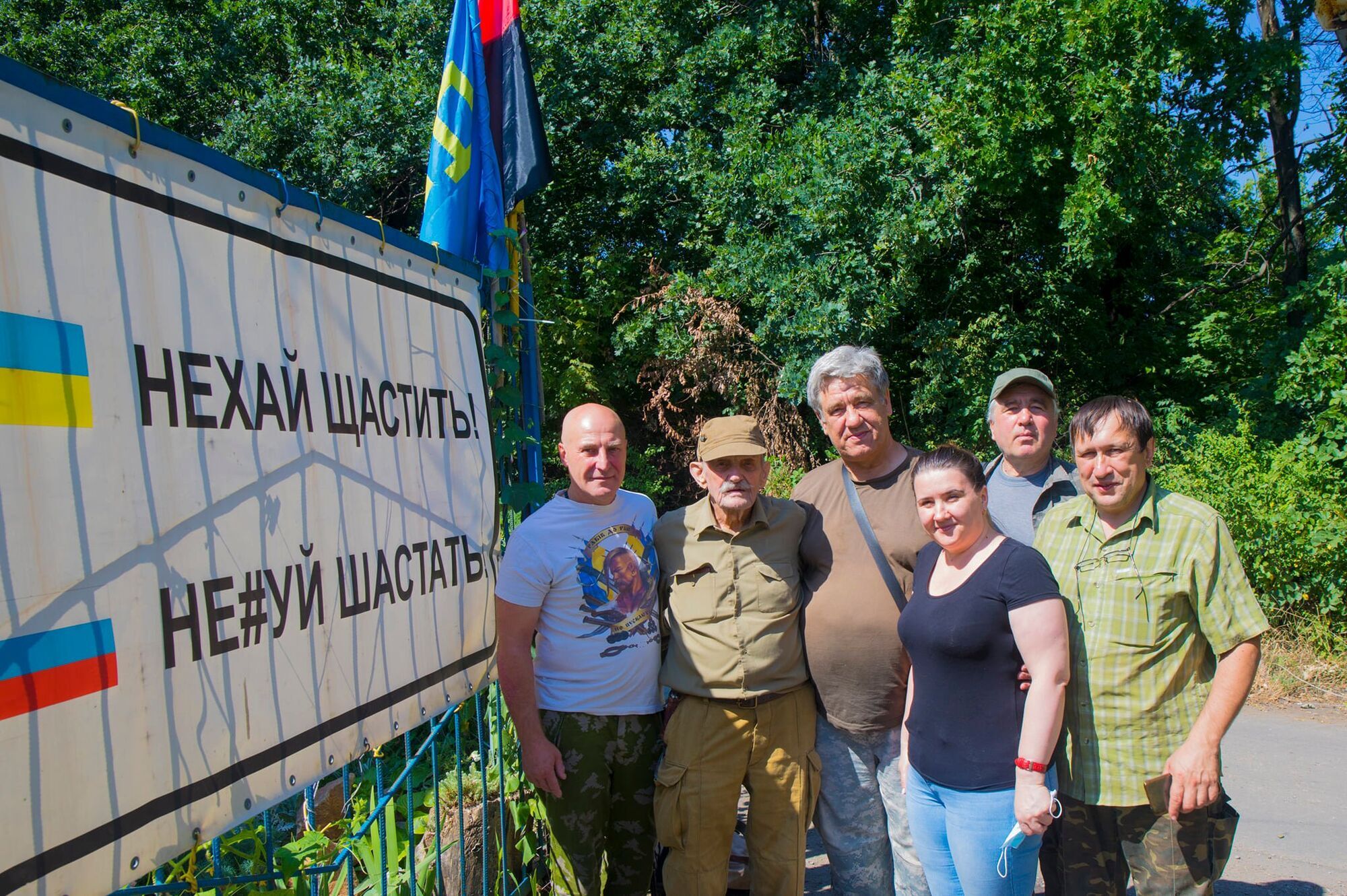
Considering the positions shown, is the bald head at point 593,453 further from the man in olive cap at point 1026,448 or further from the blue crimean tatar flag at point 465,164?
the man in olive cap at point 1026,448

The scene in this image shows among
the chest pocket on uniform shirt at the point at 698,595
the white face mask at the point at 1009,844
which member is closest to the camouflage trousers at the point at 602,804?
the chest pocket on uniform shirt at the point at 698,595

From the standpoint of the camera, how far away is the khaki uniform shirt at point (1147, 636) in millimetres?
2195

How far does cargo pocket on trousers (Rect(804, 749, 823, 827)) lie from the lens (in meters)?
2.68

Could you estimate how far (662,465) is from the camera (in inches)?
454

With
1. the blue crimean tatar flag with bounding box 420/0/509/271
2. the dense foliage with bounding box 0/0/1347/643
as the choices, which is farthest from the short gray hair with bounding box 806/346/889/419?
the dense foliage with bounding box 0/0/1347/643

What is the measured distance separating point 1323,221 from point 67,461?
11.8m

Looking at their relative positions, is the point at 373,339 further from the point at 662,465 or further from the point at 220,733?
the point at 662,465

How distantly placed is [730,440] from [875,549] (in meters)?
0.53

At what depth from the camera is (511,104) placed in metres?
3.27

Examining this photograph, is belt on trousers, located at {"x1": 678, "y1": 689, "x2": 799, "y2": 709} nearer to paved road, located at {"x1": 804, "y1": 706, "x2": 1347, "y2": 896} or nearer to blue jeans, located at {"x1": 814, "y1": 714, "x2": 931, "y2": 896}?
blue jeans, located at {"x1": 814, "y1": 714, "x2": 931, "y2": 896}

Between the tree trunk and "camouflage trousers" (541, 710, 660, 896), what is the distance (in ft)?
30.8

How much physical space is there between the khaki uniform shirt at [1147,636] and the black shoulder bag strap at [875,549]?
46cm

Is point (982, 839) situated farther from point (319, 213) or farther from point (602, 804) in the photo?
point (319, 213)

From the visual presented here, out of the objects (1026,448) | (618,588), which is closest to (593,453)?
(618,588)
